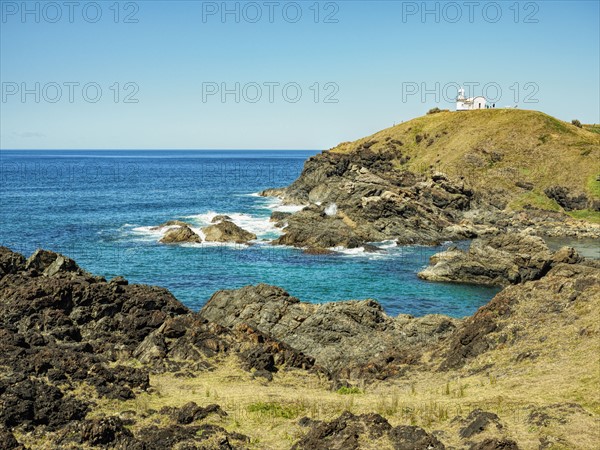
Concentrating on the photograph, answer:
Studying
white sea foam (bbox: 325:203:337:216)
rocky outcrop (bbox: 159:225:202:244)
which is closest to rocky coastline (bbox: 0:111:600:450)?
rocky outcrop (bbox: 159:225:202:244)

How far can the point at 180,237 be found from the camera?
78500 mm

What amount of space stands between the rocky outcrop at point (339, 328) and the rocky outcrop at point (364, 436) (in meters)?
10.1

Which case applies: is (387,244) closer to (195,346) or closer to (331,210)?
(331,210)

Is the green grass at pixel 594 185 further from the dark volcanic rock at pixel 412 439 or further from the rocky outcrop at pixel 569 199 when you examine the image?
the dark volcanic rock at pixel 412 439

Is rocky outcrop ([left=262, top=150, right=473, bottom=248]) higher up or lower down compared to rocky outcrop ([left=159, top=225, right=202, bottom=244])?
higher up

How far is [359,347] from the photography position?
109 feet

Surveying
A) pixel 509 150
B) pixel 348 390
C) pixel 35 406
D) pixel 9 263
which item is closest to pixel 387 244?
pixel 9 263

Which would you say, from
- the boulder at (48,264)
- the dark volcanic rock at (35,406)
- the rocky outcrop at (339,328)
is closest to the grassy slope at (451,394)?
the dark volcanic rock at (35,406)

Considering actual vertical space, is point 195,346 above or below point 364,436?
below

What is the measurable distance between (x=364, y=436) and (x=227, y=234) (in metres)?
62.4

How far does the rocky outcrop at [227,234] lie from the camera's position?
7886cm

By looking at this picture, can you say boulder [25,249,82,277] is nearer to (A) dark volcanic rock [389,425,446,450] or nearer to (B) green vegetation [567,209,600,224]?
(A) dark volcanic rock [389,425,446,450]

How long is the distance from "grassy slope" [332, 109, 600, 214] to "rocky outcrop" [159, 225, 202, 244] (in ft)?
199

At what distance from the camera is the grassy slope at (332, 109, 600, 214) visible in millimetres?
112125
